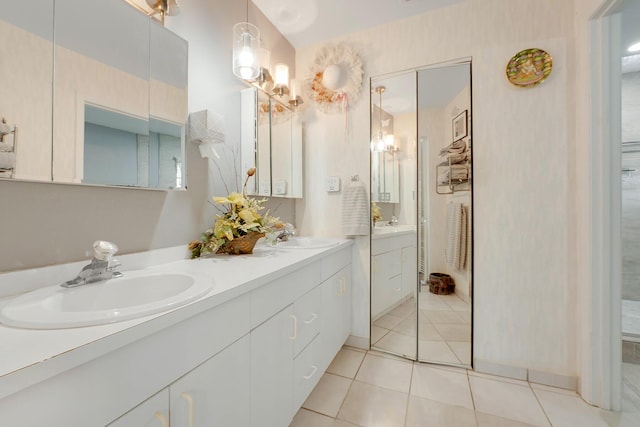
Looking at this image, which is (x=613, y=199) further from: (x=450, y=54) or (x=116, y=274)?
(x=116, y=274)

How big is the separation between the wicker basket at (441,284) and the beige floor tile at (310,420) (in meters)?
1.04

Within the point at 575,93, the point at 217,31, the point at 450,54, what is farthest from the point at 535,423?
the point at 217,31

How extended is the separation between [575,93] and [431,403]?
1943 millimetres

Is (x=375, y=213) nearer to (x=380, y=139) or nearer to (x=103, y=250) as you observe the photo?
(x=380, y=139)

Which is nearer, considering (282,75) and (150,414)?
(150,414)

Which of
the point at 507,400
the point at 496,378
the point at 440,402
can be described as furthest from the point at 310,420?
the point at 496,378

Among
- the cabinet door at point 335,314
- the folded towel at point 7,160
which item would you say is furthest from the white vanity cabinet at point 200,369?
the folded towel at point 7,160

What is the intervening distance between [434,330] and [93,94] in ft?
7.25

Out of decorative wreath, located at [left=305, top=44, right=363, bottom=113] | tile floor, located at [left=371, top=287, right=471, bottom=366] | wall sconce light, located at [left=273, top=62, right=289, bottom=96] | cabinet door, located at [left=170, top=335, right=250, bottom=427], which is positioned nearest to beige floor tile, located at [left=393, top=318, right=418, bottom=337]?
tile floor, located at [left=371, top=287, right=471, bottom=366]

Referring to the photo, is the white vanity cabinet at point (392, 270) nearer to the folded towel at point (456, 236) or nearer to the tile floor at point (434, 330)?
the tile floor at point (434, 330)

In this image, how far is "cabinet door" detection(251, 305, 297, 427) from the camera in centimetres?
93

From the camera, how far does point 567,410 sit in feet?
4.52

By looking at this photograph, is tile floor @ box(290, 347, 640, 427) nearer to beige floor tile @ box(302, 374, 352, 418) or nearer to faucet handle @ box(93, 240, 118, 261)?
beige floor tile @ box(302, 374, 352, 418)

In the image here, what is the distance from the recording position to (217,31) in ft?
4.89
